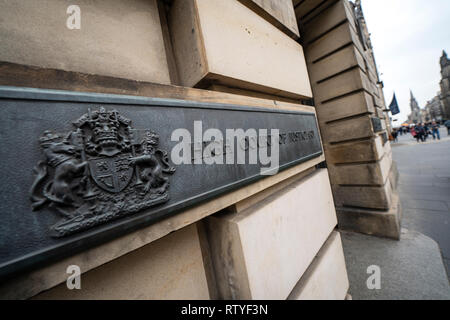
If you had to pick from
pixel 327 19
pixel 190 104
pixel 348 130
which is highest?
pixel 327 19

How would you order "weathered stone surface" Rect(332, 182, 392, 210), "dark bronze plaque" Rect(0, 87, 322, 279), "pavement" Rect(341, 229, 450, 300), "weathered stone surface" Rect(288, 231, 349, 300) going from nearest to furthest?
"dark bronze plaque" Rect(0, 87, 322, 279), "weathered stone surface" Rect(288, 231, 349, 300), "pavement" Rect(341, 229, 450, 300), "weathered stone surface" Rect(332, 182, 392, 210)

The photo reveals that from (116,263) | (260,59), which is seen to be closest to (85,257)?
(116,263)

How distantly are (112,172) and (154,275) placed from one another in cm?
60

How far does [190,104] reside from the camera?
103 cm

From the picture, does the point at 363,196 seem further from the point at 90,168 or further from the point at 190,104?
the point at 90,168

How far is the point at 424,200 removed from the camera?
450 cm

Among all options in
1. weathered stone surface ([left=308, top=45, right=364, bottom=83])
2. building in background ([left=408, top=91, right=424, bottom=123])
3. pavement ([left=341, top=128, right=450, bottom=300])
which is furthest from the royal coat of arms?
building in background ([left=408, top=91, right=424, bottom=123])

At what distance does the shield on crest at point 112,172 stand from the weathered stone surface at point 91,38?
529mm

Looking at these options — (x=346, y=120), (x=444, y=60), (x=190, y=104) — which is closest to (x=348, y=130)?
(x=346, y=120)

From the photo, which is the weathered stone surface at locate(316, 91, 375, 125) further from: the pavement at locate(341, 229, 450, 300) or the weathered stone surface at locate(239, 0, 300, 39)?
the pavement at locate(341, 229, 450, 300)

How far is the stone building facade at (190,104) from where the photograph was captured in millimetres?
745

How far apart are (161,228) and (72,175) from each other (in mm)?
413

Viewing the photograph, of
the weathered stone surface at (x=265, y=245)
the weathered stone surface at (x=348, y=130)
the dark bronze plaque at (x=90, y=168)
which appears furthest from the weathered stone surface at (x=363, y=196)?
the dark bronze plaque at (x=90, y=168)

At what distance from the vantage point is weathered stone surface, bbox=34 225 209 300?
0.82 meters
